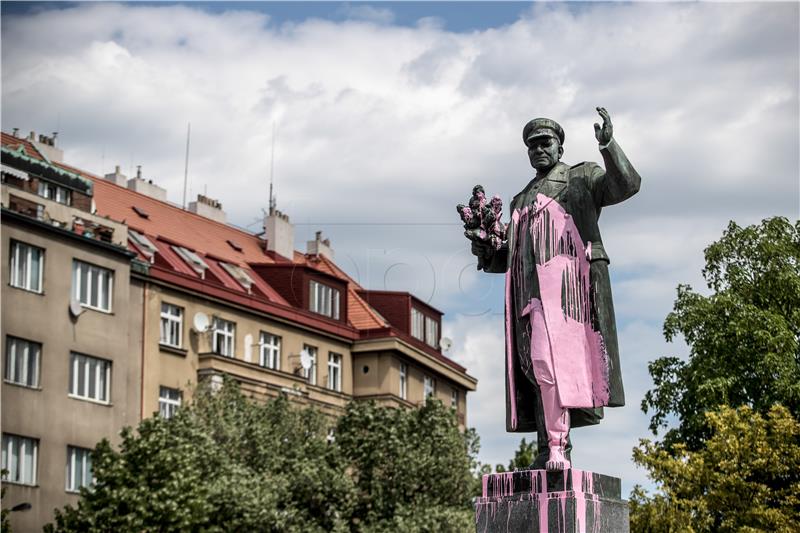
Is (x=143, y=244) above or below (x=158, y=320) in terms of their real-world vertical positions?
above

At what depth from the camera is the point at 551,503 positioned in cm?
1127

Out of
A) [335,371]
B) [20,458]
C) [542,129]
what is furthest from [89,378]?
[542,129]

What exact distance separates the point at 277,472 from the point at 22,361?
30.3 feet

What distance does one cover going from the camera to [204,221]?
6706 cm

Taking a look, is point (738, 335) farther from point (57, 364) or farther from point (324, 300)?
point (324, 300)

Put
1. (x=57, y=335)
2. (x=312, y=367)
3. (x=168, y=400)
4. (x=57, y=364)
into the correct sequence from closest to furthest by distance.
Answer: (x=57, y=364), (x=57, y=335), (x=168, y=400), (x=312, y=367)

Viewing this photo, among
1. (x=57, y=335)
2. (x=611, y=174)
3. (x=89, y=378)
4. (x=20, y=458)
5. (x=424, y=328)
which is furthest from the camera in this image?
(x=424, y=328)

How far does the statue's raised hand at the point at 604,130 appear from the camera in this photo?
11438mm

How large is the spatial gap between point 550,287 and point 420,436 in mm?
34158

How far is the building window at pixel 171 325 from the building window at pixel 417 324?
54.3ft

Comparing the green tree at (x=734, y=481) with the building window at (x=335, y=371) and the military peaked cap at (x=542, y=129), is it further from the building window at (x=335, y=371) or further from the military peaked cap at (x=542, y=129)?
the building window at (x=335, y=371)

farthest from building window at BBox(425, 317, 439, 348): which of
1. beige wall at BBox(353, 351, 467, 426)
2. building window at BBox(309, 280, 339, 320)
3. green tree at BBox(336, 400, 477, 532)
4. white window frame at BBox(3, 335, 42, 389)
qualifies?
white window frame at BBox(3, 335, 42, 389)

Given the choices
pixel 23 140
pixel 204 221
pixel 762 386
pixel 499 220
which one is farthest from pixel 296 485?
pixel 499 220

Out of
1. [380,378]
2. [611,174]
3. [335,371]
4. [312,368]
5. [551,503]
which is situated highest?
[335,371]
